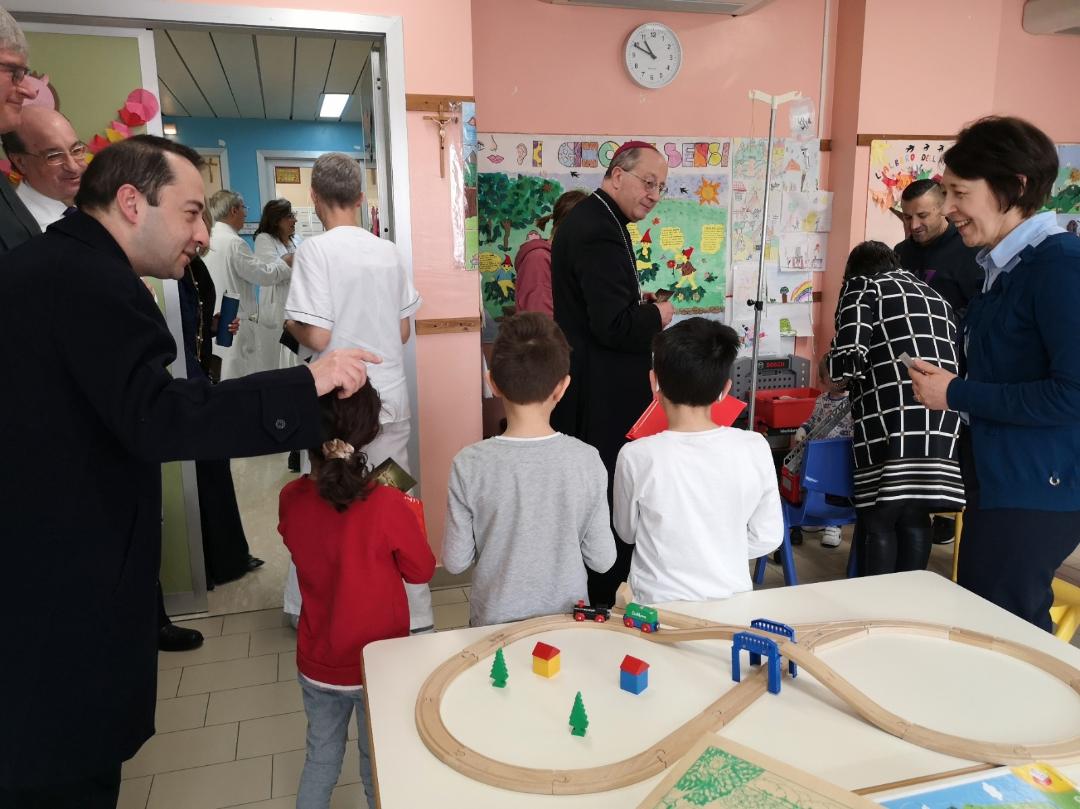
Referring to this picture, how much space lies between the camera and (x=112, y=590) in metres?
1.14

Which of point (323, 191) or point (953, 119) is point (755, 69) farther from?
point (323, 191)

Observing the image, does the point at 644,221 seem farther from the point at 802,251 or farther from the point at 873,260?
the point at 873,260

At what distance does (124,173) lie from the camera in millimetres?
1149

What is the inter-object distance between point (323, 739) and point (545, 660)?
2.53 ft

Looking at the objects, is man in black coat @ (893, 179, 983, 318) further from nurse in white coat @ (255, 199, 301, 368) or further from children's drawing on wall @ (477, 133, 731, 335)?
nurse in white coat @ (255, 199, 301, 368)

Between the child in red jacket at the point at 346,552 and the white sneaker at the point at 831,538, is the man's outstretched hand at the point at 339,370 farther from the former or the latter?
the white sneaker at the point at 831,538

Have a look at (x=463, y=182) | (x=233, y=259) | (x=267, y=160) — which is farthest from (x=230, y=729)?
(x=267, y=160)

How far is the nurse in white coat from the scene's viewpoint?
467 centimetres

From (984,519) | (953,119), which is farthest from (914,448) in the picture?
(953,119)

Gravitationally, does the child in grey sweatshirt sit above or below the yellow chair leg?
above

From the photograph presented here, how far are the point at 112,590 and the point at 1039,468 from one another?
5.57 feet

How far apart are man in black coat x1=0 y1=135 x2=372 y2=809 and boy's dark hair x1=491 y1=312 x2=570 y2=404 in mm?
358

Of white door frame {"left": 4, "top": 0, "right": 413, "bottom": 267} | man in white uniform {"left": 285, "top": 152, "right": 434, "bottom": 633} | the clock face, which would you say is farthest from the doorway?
the clock face

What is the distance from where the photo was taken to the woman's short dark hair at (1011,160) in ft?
4.91
